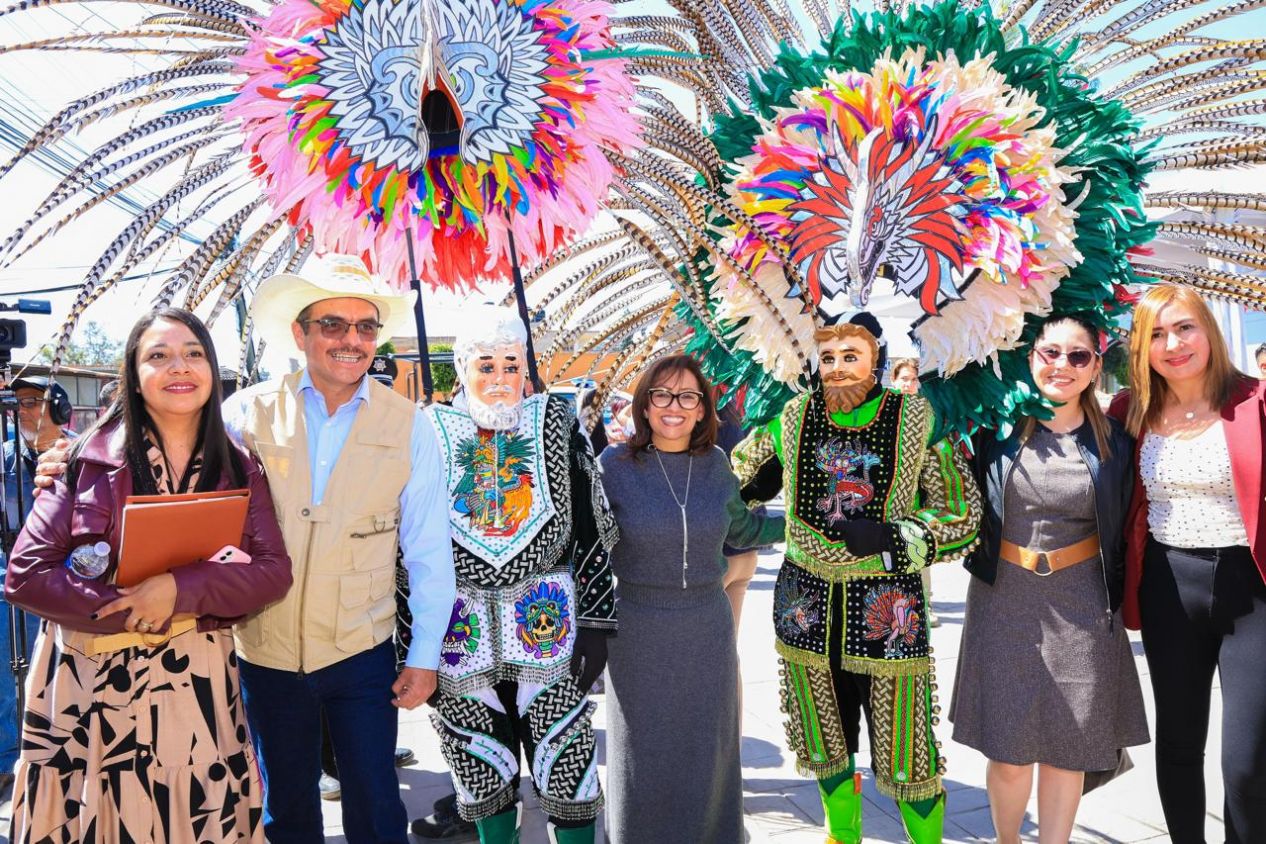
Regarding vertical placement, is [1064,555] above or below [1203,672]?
above

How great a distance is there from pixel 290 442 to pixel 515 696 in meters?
0.82

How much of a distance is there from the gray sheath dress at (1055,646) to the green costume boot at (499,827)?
3.93 ft

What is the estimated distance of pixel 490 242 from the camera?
6.97 ft

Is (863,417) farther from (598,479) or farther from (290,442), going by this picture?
(290,442)

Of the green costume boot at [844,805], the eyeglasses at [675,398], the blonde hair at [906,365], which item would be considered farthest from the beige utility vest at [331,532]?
the blonde hair at [906,365]

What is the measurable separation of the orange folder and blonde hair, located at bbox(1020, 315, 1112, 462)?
183 cm

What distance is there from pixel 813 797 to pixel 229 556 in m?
1.99

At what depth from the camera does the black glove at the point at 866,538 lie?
2133 millimetres

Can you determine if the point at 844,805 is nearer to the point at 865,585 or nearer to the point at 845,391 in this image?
the point at 865,585

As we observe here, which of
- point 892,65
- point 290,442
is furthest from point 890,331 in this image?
point 290,442

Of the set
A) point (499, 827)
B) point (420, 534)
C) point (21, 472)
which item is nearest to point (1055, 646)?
point (499, 827)

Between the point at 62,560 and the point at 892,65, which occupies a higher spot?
the point at 892,65

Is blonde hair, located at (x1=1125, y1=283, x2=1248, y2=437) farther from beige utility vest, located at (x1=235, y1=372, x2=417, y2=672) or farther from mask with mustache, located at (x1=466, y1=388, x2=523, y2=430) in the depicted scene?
beige utility vest, located at (x1=235, y1=372, x2=417, y2=672)

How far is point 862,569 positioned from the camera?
222 centimetres
